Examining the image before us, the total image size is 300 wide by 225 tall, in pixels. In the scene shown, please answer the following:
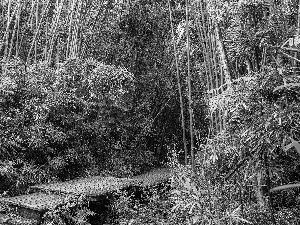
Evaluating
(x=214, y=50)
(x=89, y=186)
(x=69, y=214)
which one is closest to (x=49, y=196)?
(x=69, y=214)

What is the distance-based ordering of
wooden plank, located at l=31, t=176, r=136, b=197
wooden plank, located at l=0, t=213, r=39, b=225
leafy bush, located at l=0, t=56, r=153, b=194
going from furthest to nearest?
leafy bush, located at l=0, t=56, r=153, b=194
wooden plank, located at l=31, t=176, r=136, b=197
wooden plank, located at l=0, t=213, r=39, b=225

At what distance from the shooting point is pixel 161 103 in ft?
16.3

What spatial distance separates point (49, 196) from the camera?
111 inches

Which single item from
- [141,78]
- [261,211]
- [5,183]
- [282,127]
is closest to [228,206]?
[261,211]

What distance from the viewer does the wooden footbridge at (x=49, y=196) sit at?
2.45 m

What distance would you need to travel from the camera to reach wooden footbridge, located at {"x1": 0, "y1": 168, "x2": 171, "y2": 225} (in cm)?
245

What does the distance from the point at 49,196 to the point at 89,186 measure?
0.42m

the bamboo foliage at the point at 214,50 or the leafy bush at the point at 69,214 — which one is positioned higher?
the bamboo foliage at the point at 214,50

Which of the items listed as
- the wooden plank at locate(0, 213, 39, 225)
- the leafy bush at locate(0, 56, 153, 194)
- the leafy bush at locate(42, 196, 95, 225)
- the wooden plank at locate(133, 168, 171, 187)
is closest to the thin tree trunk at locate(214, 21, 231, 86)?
the leafy bush at locate(42, 196, 95, 225)

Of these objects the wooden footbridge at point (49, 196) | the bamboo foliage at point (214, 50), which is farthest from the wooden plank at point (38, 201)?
the bamboo foliage at point (214, 50)

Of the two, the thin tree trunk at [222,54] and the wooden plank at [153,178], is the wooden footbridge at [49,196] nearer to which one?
the wooden plank at [153,178]

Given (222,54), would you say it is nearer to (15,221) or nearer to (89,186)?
(89,186)

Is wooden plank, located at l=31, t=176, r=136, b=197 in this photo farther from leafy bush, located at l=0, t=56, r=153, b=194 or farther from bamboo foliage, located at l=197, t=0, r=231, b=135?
bamboo foliage, located at l=197, t=0, r=231, b=135

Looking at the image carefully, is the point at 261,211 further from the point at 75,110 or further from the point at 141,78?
the point at 141,78
